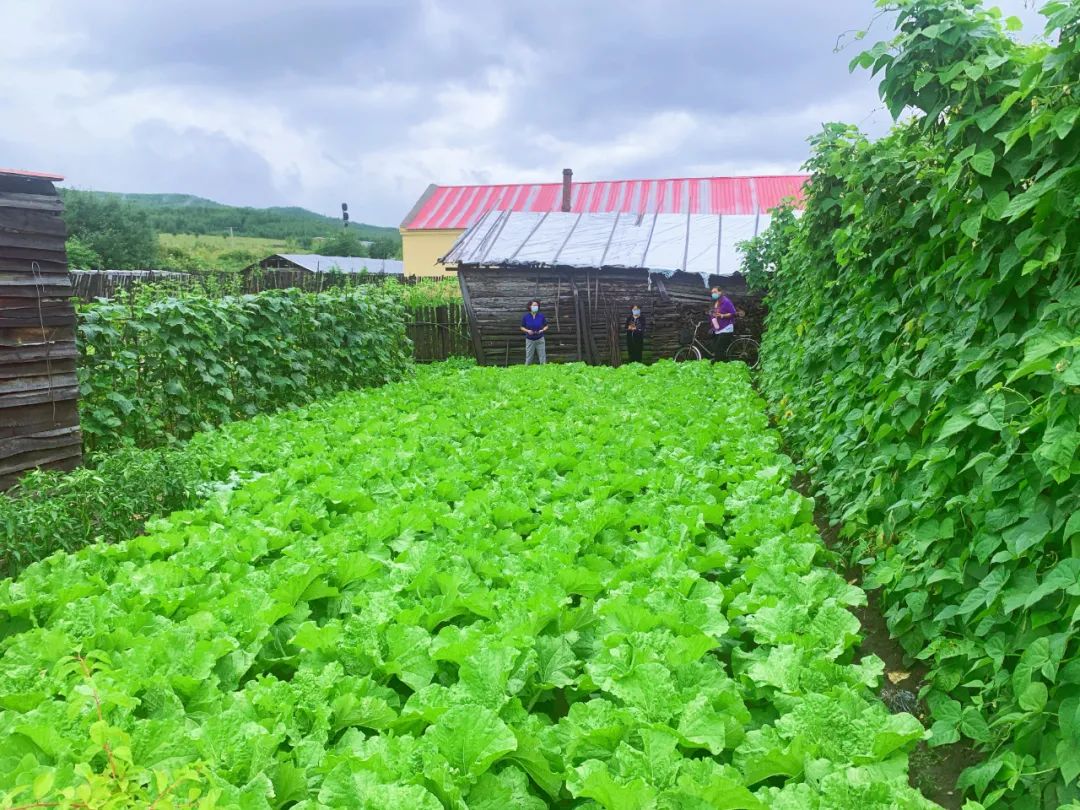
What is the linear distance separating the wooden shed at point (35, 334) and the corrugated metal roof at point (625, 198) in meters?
26.5

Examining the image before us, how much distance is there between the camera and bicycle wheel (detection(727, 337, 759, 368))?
16.8 meters

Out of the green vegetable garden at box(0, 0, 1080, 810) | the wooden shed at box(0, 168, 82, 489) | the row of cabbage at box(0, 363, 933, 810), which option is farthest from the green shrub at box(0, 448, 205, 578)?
the row of cabbage at box(0, 363, 933, 810)

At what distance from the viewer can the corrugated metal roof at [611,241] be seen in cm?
1803

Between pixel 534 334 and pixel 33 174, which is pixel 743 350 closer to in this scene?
pixel 534 334

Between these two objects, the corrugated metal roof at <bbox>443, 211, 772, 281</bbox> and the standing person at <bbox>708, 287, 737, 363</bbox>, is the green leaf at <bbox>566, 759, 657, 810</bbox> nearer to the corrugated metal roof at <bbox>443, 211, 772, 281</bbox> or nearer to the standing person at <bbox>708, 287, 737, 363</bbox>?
the standing person at <bbox>708, 287, 737, 363</bbox>

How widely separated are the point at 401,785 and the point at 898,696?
7.21ft

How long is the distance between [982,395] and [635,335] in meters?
14.5

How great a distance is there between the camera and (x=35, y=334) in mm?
6305

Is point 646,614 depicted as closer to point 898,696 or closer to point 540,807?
point 540,807

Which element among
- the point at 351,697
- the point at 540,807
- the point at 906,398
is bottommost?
the point at 540,807

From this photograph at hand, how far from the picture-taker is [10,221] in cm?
607

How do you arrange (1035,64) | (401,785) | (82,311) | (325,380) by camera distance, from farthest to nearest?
(325,380), (82,311), (1035,64), (401,785)

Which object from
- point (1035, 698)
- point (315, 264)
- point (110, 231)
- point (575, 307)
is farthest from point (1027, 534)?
point (110, 231)

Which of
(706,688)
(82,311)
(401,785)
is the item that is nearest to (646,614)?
(706,688)
